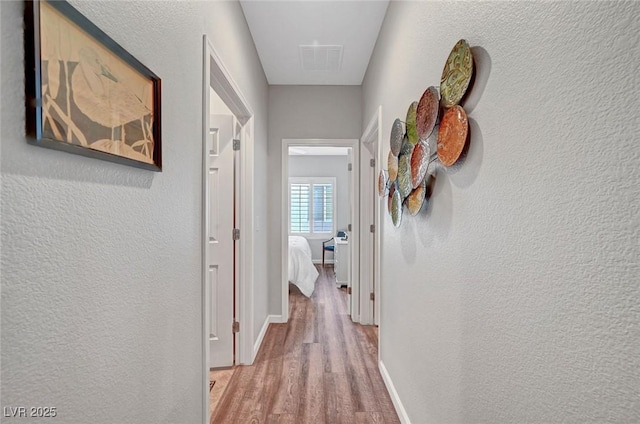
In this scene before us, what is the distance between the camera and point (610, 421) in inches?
23.3

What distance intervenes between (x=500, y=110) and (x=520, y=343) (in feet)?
2.04

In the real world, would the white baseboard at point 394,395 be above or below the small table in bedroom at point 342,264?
below

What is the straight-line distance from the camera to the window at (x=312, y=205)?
7.80m

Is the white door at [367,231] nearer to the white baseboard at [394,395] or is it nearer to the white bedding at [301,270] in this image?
the white baseboard at [394,395]

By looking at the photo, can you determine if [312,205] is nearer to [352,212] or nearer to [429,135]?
[352,212]

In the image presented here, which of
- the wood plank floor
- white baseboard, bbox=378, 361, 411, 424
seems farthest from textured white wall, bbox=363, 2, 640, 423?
the wood plank floor

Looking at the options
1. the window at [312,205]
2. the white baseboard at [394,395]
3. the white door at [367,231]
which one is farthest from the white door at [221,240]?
the window at [312,205]

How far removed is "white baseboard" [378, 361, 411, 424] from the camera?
188cm

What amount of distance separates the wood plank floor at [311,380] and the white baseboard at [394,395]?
4 cm

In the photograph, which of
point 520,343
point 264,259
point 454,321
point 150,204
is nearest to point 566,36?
point 520,343

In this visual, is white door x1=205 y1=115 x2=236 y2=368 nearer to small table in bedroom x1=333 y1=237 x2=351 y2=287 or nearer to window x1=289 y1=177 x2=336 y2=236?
small table in bedroom x1=333 y1=237 x2=351 y2=287

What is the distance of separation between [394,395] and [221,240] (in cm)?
165

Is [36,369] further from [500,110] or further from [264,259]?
[264,259]

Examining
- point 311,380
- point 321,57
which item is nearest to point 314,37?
point 321,57
